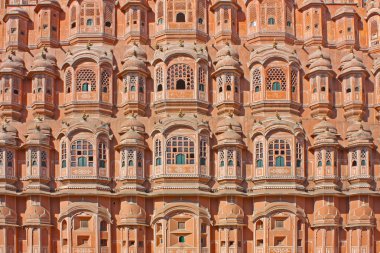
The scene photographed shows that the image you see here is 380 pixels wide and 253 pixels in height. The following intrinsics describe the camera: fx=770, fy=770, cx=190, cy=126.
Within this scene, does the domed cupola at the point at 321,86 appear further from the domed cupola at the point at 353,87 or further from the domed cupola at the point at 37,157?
the domed cupola at the point at 37,157

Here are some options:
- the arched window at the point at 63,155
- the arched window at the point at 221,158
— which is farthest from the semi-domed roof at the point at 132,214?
the arched window at the point at 221,158

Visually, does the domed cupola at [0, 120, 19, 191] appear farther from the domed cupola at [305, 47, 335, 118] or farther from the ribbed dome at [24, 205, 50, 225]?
the domed cupola at [305, 47, 335, 118]

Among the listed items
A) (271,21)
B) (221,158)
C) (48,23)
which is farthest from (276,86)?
(48,23)

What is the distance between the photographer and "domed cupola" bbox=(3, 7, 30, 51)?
46.9m

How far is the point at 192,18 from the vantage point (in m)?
46.9

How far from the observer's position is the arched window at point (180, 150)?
139 feet

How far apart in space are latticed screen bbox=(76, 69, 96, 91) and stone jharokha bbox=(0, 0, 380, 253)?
2.7 inches

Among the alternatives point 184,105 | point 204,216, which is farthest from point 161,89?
point 204,216

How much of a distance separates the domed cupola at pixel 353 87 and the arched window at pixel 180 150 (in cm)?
972

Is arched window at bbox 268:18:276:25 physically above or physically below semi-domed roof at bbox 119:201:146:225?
above

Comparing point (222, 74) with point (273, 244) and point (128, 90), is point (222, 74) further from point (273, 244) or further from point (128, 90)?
point (273, 244)

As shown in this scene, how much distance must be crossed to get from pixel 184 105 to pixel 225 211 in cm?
669

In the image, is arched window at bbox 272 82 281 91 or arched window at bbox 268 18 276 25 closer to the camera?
arched window at bbox 272 82 281 91

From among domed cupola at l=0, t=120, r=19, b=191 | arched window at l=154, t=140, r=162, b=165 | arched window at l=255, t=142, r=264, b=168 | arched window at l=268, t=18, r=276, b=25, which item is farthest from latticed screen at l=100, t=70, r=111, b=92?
arched window at l=268, t=18, r=276, b=25
